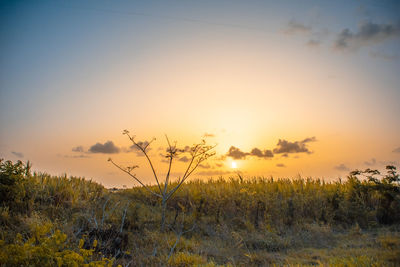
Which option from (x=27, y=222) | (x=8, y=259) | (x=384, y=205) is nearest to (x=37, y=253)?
(x=8, y=259)

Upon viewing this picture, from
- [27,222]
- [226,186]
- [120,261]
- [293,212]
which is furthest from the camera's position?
[226,186]

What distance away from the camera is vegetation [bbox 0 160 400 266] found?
6816 mm

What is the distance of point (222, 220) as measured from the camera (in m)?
9.75

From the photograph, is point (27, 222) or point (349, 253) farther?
point (27, 222)

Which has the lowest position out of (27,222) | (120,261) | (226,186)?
(120,261)

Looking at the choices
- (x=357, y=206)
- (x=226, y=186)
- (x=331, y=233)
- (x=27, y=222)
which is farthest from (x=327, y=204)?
(x=27, y=222)

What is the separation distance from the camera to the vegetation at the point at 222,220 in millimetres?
6816

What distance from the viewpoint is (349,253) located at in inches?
275

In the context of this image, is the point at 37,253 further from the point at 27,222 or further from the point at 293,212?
the point at 293,212

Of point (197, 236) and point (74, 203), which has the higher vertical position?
point (74, 203)

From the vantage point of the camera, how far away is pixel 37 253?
3643 millimetres

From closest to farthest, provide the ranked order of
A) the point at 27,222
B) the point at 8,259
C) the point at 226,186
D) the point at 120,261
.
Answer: the point at 8,259 < the point at 120,261 < the point at 27,222 < the point at 226,186

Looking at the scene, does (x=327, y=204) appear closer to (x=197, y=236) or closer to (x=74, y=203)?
(x=197, y=236)

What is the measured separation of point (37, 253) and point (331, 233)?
26.0ft
